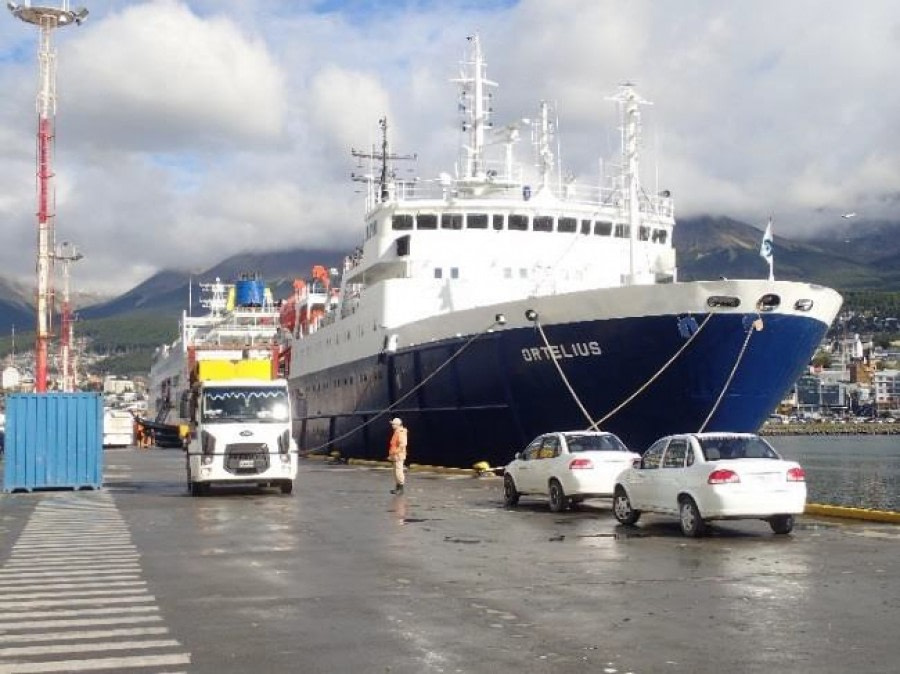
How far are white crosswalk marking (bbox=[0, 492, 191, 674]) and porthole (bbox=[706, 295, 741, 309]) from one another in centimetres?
1330

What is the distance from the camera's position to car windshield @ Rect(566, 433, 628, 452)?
61.9 ft

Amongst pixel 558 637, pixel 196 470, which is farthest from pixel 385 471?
pixel 558 637

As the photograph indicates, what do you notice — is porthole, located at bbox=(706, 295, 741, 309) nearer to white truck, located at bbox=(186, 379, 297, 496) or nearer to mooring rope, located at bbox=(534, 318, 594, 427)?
mooring rope, located at bbox=(534, 318, 594, 427)

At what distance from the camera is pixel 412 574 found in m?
11.3

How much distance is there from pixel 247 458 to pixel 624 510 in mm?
9446

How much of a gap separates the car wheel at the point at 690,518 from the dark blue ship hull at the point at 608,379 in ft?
30.0

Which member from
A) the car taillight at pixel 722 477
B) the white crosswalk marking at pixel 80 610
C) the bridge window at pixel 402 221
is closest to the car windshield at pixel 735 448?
the car taillight at pixel 722 477

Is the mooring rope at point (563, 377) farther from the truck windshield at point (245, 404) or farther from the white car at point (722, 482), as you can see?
the white car at point (722, 482)

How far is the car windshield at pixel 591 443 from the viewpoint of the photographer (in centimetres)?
1886

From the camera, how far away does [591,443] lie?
62.3ft

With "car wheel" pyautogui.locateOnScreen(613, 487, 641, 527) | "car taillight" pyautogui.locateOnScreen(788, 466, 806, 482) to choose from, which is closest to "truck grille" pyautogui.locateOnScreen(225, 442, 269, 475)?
"car wheel" pyautogui.locateOnScreen(613, 487, 641, 527)

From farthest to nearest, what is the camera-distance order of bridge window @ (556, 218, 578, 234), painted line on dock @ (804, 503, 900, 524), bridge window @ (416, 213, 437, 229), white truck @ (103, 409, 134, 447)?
1. white truck @ (103, 409, 134, 447)
2. bridge window @ (416, 213, 437, 229)
3. bridge window @ (556, 218, 578, 234)
4. painted line on dock @ (804, 503, 900, 524)

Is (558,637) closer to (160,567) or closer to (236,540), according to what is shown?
(160,567)

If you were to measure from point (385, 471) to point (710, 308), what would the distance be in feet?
39.1
